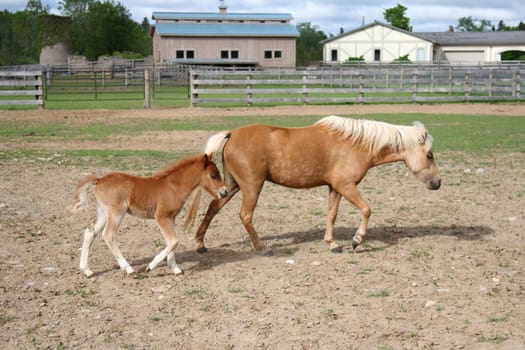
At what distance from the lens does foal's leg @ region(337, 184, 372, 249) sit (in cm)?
668

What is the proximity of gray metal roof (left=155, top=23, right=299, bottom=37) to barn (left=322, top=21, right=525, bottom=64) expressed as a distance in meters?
5.66

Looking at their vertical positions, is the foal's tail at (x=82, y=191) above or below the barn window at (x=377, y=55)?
below

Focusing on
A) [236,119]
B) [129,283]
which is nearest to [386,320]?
[129,283]

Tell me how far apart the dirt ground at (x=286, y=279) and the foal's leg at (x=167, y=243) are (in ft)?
0.37

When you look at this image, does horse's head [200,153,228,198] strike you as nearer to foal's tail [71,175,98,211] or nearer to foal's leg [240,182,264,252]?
foal's leg [240,182,264,252]

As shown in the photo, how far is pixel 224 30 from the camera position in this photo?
63000mm

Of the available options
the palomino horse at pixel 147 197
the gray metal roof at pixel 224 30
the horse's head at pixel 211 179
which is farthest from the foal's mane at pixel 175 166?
the gray metal roof at pixel 224 30

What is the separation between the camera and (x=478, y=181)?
33.9 ft

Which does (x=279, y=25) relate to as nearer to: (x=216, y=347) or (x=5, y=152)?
(x=5, y=152)

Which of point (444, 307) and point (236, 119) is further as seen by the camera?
point (236, 119)

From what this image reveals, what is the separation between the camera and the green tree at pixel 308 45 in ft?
303

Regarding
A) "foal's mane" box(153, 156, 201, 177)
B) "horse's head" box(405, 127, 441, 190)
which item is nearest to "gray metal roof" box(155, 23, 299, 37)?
"horse's head" box(405, 127, 441, 190)

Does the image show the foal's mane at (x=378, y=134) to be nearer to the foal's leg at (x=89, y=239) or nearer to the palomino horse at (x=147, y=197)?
the palomino horse at (x=147, y=197)

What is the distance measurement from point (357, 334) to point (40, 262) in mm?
3364
